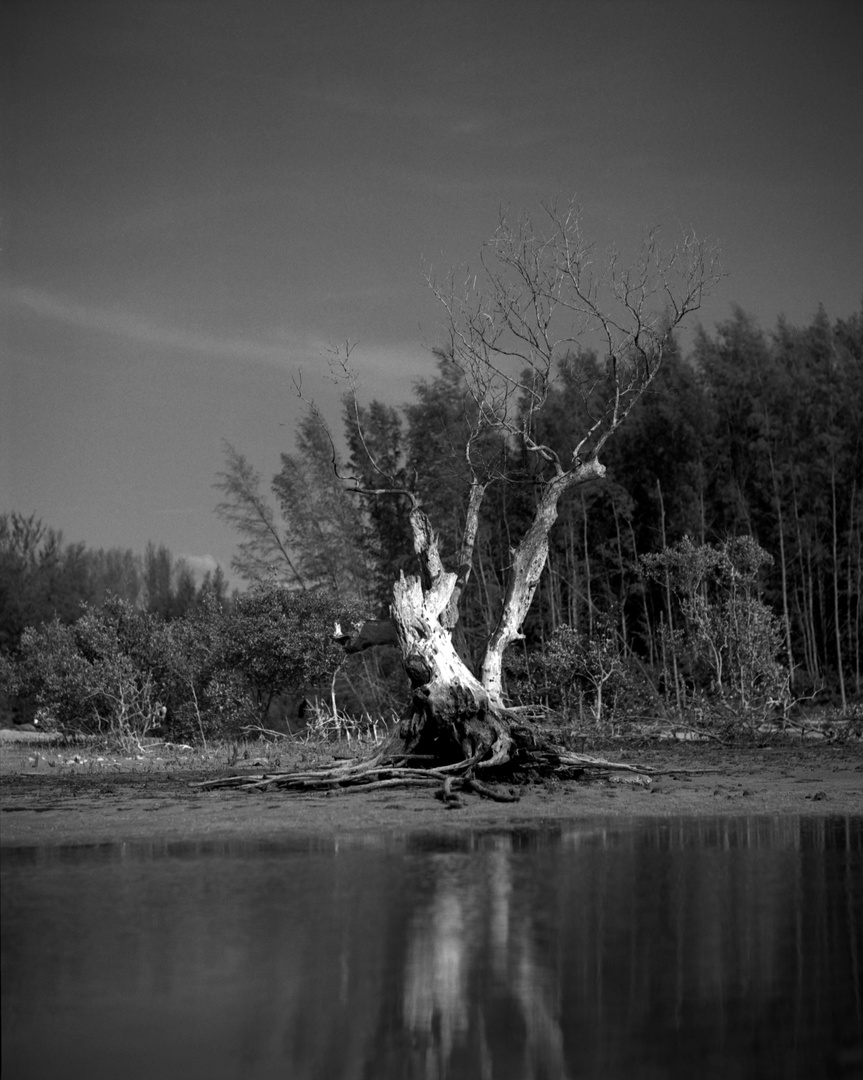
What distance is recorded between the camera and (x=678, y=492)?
2511 centimetres

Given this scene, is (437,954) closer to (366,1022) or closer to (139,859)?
(366,1022)

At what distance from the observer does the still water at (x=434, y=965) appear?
11.6 ft

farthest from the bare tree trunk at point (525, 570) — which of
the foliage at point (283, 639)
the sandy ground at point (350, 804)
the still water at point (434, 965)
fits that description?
the foliage at point (283, 639)

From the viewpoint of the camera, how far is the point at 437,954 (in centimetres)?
464

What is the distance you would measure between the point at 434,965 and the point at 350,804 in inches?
215

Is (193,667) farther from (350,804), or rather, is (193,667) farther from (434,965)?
(434,965)

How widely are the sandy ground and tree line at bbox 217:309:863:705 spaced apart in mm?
10449

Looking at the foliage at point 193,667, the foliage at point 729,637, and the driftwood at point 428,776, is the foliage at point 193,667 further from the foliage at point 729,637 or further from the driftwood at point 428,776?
the driftwood at point 428,776

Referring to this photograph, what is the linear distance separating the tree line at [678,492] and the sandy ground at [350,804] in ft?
34.3

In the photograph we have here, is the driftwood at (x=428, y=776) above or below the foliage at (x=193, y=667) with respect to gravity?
below

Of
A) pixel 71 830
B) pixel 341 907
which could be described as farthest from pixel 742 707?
pixel 341 907

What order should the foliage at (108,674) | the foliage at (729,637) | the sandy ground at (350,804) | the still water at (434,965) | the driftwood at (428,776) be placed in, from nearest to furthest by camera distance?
the still water at (434,965) < the sandy ground at (350,804) < the driftwood at (428,776) < the foliage at (729,637) < the foliage at (108,674)

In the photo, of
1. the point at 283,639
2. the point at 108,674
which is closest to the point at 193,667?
the point at 108,674

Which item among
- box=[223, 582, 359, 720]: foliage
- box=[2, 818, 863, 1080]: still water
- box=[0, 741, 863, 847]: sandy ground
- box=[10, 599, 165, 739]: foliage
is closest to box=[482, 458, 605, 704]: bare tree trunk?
box=[0, 741, 863, 847]: sandy ground
